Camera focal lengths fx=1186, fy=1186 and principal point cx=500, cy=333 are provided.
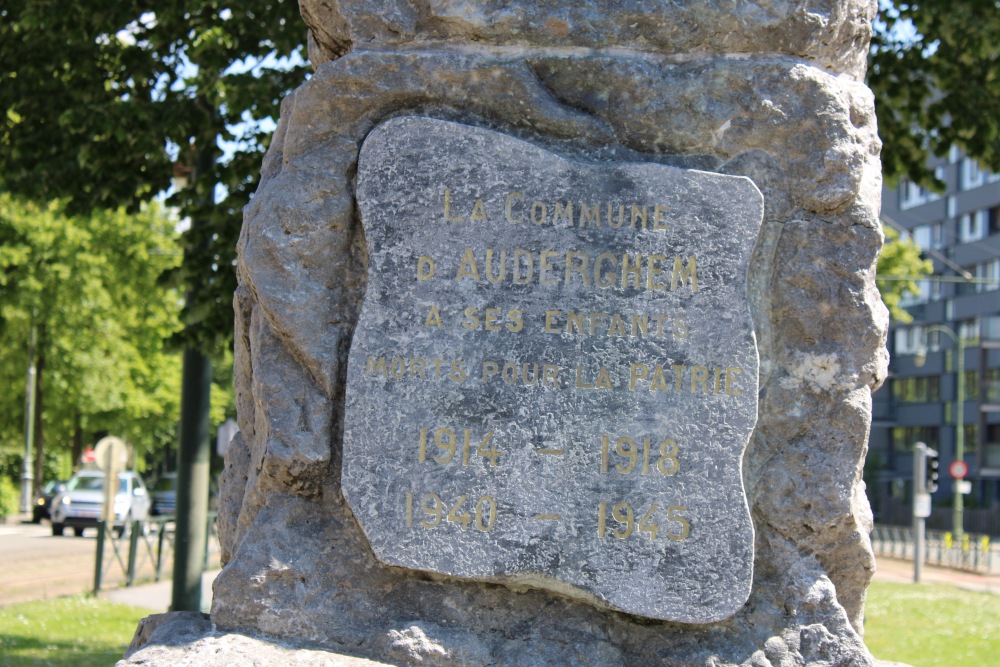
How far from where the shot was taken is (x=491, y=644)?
404cm

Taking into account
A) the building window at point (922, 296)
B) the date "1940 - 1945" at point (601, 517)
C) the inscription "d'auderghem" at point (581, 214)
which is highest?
the building window at point (922, 296)

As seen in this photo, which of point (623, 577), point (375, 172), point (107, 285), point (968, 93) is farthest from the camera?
point (107, 285)

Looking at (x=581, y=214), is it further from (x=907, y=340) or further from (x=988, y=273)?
(x=907, y=340)

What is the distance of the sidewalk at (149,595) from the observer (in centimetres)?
1327

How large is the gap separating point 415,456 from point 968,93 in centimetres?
770

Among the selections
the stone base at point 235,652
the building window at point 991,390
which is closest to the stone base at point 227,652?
the stone base at point 235,652

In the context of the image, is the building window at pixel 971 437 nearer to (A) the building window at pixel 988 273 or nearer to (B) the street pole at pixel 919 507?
(A) the building window at pixel 988 273

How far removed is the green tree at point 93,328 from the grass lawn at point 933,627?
17.4 m

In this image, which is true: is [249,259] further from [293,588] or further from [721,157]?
[721,157]

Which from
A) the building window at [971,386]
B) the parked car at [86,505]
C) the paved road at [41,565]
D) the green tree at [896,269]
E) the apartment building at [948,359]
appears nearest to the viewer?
the paved road at [41,565]

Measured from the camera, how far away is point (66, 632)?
10570 mm

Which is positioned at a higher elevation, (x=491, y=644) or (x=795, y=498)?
(x=795, y=498)

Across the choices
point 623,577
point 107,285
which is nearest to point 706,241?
point 623,577

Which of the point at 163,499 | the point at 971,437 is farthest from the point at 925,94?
the point at 971,437
